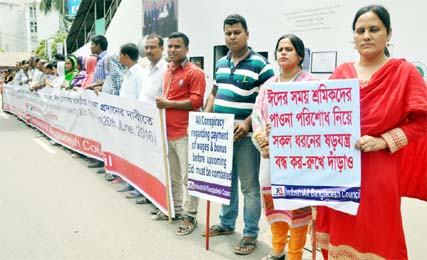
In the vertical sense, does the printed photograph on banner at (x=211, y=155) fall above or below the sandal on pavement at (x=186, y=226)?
above

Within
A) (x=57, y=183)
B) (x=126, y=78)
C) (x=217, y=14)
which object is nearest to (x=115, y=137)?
(x=126, y=78)

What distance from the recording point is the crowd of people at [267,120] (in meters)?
2.18

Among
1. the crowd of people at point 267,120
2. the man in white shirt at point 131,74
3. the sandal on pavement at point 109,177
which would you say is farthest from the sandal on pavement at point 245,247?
the sandal on pavement at point 109,177

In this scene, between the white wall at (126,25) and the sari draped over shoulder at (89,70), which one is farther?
the white wall at (126,25)

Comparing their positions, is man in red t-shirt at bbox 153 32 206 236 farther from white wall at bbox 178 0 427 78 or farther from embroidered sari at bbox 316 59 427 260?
white wall at bbox 178 0 427 78

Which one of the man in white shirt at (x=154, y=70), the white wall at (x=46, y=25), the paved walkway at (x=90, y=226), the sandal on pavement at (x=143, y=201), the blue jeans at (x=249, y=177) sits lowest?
the paved walkway at (x=90, y=226)

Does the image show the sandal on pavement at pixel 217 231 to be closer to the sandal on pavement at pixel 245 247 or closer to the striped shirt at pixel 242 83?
the sandal on pavement at pixel 245 247

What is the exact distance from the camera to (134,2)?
14.7 m

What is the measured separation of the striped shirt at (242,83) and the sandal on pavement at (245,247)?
107cm

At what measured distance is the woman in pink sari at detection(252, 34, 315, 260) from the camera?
9.44 ft

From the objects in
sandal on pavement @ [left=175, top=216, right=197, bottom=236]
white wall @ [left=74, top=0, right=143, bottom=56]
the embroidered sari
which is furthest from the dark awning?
the embroidered sari

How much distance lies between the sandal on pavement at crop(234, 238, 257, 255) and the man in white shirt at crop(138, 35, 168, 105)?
175cm

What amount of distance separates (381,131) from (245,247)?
68.8 inches

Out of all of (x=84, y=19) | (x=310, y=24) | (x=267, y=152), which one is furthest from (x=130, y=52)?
(x=84, y=19)
